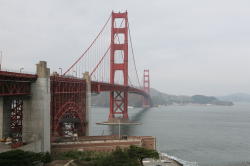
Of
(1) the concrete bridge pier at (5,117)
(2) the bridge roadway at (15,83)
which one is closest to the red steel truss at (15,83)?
(2) the bridge roadway at (15,83)

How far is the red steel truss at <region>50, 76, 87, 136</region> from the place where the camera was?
34.4m

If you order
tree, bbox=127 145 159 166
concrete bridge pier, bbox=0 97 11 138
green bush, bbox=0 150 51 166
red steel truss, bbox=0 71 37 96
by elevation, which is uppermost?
red steel truss, bbox=0 71 37 96

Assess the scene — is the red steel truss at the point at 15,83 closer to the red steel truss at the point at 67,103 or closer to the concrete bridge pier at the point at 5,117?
the concrete bridge pier at the point at 5,117

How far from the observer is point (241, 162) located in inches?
1507

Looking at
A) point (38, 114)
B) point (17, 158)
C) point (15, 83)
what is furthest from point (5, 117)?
Result: point (17, 158)

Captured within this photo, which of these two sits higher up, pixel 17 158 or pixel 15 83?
pixel 15 83

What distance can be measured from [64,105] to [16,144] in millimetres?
11271

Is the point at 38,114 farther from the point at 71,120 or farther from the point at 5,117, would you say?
the point at 71,120

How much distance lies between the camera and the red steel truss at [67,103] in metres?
34.4

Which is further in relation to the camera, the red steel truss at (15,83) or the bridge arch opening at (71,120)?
the bridge arch opening at (71,120)

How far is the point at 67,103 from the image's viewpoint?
1475 inches

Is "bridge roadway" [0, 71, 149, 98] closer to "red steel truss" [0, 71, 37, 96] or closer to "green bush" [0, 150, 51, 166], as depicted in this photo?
"red steel truss" [0, 71, 37, 96]

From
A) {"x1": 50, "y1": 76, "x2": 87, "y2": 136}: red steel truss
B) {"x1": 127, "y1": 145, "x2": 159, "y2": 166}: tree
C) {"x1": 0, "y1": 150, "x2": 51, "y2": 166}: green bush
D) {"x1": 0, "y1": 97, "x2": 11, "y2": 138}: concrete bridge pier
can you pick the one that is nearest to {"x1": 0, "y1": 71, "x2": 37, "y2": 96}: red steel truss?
{"x1": 0, "y1": 97, "x2": 11, "y2": 138}: concrete bridge pier

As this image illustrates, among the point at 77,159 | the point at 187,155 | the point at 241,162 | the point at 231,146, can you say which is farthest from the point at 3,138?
the point at 231,146
